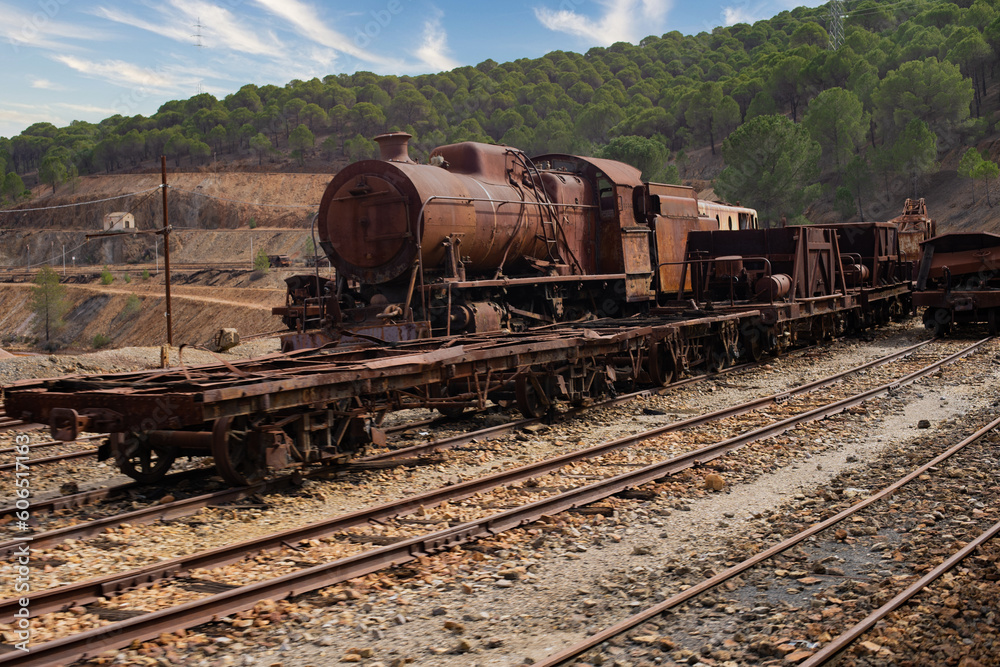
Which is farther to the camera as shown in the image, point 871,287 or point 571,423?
point 871,287

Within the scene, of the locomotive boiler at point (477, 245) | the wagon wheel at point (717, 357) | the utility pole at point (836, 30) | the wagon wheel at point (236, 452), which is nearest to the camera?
the wagon wheel at point (236, 452)

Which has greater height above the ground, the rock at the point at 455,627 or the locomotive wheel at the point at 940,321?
the locomotive wheel at the point at 940,321

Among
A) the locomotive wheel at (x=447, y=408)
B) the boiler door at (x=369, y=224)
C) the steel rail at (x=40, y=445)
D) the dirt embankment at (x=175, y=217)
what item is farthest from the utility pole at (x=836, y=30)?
the steel rail at (x=40, y=445)

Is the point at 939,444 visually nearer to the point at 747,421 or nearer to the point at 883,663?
the point at 747,421

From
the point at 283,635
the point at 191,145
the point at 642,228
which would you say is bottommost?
the point at 283,635

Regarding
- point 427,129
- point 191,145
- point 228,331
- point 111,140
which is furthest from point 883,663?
point 111,140

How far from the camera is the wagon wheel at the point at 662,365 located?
38.6 feet

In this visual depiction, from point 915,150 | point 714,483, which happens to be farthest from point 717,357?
point 915,150

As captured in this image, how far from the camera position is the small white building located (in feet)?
265

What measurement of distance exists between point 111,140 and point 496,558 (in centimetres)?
11121

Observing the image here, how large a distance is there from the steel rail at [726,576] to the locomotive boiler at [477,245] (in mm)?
5920

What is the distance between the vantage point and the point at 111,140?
101 m

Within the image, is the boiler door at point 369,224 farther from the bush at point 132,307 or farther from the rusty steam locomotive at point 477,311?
the bush at point 132,307

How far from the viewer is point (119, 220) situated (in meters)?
82.0
